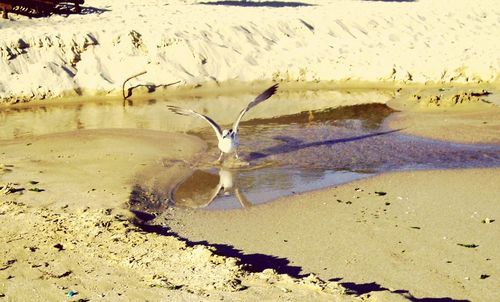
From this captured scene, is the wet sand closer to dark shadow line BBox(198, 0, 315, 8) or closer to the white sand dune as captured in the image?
the white sand dune

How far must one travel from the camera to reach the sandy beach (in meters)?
8.60

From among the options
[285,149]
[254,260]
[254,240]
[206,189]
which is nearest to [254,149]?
[285,149]

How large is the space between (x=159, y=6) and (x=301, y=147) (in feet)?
67.6

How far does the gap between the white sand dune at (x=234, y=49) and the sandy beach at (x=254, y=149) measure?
0.31 feet

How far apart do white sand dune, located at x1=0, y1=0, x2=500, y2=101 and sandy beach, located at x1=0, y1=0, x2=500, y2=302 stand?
0.31 feet

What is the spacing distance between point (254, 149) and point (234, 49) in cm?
1151

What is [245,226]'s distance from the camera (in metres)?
10.6

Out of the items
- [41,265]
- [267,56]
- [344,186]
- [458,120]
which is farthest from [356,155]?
[267,56]

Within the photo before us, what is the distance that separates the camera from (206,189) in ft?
42.9

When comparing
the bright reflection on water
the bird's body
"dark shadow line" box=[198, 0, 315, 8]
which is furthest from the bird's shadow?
"dark shadow line" box=[198, 0, 315, 8]

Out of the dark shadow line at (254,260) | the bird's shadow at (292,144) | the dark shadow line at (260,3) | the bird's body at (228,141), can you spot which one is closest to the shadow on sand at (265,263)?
the dark shadow line at (254,260)

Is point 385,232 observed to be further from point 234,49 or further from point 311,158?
point 234,49

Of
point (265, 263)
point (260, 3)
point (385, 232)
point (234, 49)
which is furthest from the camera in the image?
point (260, 3)

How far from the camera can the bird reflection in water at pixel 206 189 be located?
1216cm
